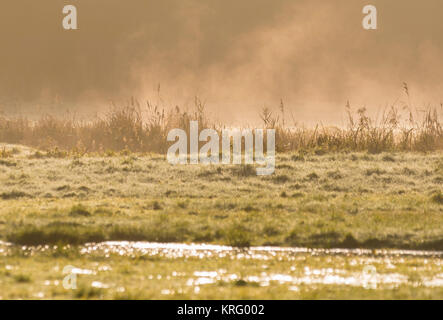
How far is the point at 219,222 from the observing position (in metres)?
17.2

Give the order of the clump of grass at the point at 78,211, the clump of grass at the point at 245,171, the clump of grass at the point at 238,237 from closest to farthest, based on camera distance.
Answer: the clump of grass at the point at 238,237, the clump of grass at the point at 78,211, the clump of grass at the point at 245,171

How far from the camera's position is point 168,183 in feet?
74.4

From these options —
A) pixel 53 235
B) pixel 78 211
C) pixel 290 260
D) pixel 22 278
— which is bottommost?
pixel 290 260

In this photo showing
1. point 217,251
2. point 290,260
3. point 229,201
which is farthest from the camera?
point 229,201

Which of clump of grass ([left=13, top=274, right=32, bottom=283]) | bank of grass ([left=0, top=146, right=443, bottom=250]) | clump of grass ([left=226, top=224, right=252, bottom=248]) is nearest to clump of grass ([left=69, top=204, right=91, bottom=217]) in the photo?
bank of grass ([left=0, top=146, right=443, bottom=250])

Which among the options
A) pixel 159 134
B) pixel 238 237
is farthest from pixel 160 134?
pixel 238 237

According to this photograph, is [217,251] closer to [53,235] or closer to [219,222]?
[219,222]

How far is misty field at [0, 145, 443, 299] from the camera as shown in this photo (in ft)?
38.2

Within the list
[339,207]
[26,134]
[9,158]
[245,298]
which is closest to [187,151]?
[9,158]

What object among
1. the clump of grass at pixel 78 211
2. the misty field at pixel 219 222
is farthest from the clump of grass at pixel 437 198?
the clump of grass at pixel 78 211

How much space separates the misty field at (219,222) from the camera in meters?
11.7

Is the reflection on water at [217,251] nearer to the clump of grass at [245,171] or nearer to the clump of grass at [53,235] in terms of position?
the clump of grass at [53,235]

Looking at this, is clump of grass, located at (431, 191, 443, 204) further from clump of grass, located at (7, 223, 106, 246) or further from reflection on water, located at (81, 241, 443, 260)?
clump of grass, located at (7, 223, 106, 246)

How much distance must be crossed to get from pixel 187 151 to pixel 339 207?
11.6 meters
